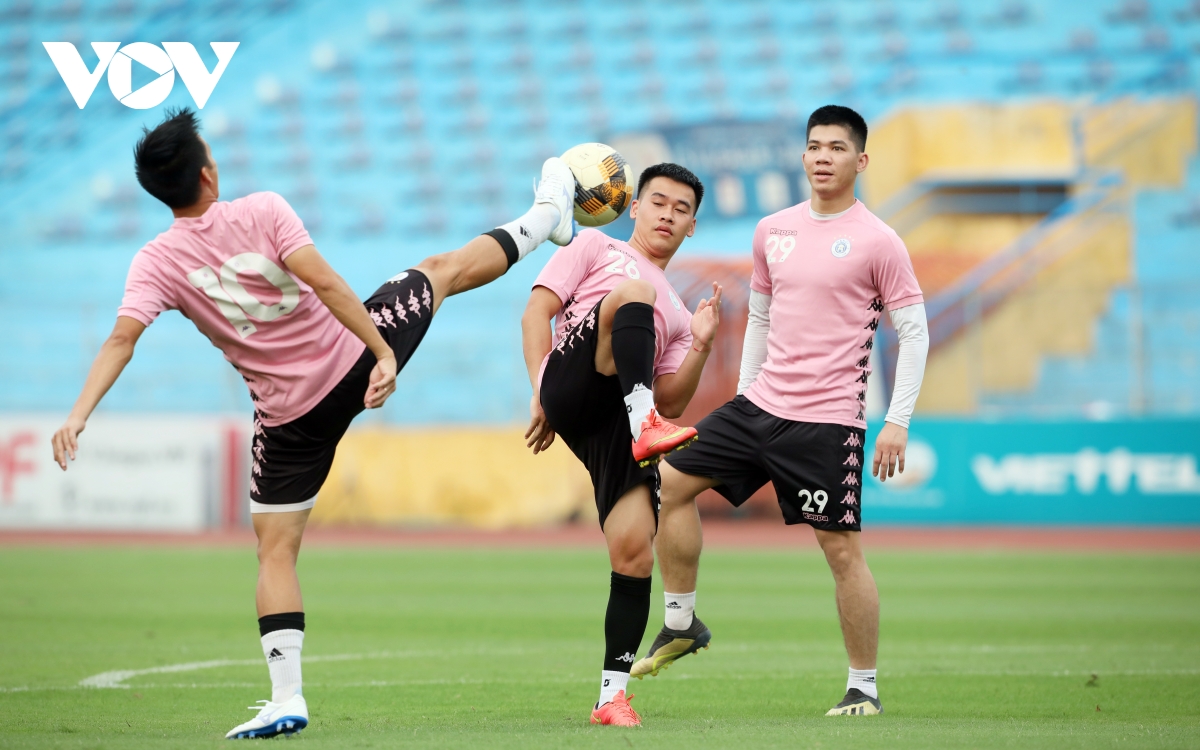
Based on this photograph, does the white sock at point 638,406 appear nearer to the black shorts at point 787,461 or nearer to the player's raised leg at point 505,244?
the player's raised leg at point 505,244

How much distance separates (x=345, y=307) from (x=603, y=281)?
1373mm

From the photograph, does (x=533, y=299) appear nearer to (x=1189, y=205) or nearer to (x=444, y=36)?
(x=1189, y=205)

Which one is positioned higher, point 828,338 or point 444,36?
point 444,36

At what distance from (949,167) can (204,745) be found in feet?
71.7

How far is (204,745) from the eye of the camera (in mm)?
4254

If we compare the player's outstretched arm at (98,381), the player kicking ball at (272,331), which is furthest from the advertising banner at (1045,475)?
the player's outstretched arm at (98,381)

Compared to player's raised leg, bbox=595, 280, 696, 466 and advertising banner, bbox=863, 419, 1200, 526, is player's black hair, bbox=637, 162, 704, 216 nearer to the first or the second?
player's raised leg, bbox=595, 280, 696, 466

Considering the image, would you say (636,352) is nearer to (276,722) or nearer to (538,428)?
(538,428)

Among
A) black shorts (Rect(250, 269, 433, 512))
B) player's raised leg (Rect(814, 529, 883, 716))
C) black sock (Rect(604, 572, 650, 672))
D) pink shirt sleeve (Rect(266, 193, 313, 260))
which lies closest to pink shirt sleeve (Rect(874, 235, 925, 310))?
player's raised leg (Rect(814, 529, 883, 716))

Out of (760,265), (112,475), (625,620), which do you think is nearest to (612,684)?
(625,620)

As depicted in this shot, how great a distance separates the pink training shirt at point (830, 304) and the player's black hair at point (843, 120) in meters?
0.30

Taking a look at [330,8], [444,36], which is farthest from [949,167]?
[330,8]

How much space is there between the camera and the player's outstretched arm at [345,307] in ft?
14.8

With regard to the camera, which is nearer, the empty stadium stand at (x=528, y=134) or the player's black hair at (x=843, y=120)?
the player's black hair at (x=843, y=120)
